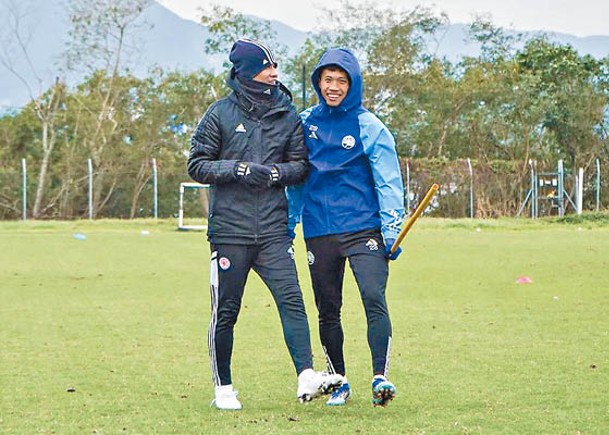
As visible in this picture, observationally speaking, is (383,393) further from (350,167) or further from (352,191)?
(350,167)

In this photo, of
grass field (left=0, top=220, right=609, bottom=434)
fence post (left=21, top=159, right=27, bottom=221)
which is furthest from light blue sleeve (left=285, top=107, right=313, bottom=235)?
fence post (left=21, top=159, right=27, bottom=221)

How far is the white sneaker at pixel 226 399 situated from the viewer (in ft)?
20.1

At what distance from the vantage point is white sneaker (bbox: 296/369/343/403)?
5875mm

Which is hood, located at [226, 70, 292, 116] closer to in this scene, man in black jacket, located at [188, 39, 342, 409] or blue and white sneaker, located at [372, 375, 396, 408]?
man in black jacket, located at [188, 39, 342, 409]

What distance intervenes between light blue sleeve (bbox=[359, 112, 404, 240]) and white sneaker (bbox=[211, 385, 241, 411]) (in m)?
1.12

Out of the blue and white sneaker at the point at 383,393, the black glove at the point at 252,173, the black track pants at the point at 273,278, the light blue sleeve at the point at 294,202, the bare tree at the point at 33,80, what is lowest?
the blue and white sneaker at the point at 383,393

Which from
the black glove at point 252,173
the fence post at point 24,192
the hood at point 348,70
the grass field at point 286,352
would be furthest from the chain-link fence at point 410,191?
the black glove at point 252,173

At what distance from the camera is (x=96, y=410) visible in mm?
6180

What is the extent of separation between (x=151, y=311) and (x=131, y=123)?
29.0 metres

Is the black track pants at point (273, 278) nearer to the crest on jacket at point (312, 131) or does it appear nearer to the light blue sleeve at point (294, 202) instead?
the light blue sleeve at point (294, 202)

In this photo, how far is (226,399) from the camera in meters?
6.16

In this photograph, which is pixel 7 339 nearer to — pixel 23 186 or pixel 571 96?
pixel 23 186

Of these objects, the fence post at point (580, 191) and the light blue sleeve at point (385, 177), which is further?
the fence post at point (580, 191)

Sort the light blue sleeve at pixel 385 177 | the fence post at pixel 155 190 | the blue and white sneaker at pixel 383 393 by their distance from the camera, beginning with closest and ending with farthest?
1. the blue and white sneaker at pixel 383 393
2. the light blue sleeve at pixel 385 177
3. the fence post at pixel 155 190
